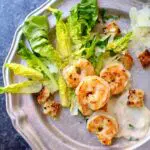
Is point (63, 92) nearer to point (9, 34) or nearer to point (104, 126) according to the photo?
point (104, 126)

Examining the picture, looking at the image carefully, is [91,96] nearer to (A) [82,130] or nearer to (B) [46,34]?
(A) [82,130]

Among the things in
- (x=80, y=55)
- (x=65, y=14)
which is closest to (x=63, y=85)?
(x=80, y=55)

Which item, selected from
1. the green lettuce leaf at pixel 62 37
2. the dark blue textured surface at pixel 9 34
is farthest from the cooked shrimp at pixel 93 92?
the dark blue textured surface at pixel 9 34

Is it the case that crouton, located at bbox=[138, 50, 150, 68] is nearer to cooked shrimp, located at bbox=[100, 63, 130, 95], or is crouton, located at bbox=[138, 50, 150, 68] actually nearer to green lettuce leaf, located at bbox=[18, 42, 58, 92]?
cooked shrimp, located at bbox=[100, 63, 130, 95]

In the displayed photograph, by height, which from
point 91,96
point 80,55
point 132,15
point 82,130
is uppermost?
point 132,15

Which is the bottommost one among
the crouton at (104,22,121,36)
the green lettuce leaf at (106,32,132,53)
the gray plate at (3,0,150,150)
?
the gray plate at (3,0,150,150)

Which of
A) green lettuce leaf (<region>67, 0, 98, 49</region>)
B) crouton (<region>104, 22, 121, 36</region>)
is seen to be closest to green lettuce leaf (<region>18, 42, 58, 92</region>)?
green lettuce leaf (<region>67, 0, 98, 49</region>)
